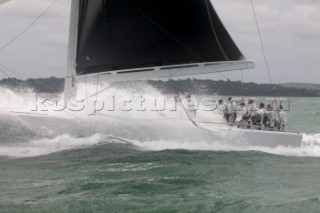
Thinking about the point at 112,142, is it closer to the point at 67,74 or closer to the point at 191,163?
the point at 67,74

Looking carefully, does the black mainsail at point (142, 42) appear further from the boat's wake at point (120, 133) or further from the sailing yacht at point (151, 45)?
the boat's wake at point (120, 133)

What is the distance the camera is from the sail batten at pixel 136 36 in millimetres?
13523

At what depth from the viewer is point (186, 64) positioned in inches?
545

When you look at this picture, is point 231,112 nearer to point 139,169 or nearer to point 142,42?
point 142,42

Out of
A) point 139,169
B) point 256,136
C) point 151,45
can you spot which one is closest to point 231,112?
point 256,136

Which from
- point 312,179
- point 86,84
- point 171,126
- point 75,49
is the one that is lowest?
point 312,179

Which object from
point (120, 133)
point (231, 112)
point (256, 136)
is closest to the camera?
point (120, 133)

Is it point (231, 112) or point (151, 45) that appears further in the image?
point (231, 112)

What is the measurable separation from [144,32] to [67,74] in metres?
2.37

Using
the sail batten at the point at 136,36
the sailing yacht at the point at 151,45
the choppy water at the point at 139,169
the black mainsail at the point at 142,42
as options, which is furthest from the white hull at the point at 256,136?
the sail batten at the point at 136,36

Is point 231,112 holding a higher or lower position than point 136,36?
lower

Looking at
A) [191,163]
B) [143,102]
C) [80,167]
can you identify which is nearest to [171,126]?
[143,102]

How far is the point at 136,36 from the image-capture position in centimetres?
1362

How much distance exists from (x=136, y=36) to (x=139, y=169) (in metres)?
4.30
